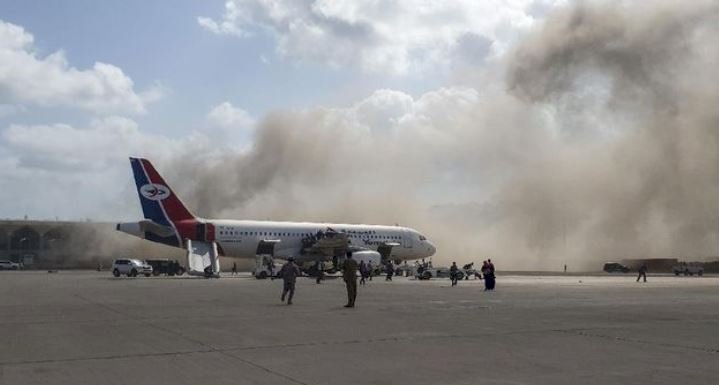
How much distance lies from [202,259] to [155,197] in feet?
22.7

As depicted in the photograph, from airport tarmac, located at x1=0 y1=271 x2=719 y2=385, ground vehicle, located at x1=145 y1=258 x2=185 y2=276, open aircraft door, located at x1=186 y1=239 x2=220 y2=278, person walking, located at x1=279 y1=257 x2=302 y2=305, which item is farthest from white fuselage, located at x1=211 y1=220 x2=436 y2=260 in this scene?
Result: airport tarmac, located at x1=0 y1=271 x2=719 y2=385

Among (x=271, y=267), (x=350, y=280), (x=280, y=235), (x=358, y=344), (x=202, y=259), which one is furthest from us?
(x=280, y=235)

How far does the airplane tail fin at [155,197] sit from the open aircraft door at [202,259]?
263 cm

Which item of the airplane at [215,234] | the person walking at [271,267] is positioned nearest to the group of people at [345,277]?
the person walking at [271,267]

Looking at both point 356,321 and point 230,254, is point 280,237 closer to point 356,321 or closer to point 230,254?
point 230,254

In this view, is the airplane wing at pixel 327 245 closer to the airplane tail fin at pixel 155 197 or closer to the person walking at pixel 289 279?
the airplane tail fin at pixel 155 197

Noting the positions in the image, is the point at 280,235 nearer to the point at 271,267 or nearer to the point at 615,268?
the point at 271,267

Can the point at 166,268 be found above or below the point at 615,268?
below

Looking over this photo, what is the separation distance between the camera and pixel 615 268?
263 feet

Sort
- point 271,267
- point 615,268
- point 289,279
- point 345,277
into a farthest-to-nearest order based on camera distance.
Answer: point 615,268, point 271,267, point 289,279, point 345,277

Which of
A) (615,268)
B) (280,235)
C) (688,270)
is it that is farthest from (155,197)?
(688,270)

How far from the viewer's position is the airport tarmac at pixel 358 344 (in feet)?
28.1

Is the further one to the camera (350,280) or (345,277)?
(345,277)

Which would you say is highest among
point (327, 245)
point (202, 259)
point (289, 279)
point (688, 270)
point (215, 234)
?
point (215, 234)
